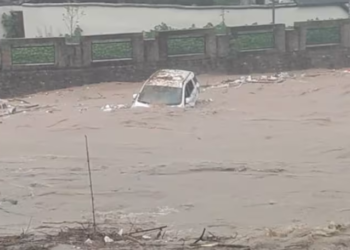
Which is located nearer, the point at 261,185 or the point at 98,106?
the point at 261,185

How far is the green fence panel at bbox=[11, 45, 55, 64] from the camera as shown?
29062mm

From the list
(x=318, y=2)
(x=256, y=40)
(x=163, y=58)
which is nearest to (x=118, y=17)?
(x=163, y=58)

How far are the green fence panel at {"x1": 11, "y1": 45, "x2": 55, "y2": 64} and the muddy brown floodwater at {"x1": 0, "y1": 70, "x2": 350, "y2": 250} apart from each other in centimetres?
366

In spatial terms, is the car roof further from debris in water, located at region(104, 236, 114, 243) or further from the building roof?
the building roof

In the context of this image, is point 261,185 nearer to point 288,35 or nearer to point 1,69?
point 1,69

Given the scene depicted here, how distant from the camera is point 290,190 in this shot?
12539mm

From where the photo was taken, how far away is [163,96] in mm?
21016

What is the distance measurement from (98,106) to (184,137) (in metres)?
6.69

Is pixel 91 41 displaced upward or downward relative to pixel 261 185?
upward

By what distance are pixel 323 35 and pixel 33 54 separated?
11891 mm

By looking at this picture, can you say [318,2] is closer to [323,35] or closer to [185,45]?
[323,35]

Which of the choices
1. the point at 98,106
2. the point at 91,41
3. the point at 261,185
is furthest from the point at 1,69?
the point at 261,185

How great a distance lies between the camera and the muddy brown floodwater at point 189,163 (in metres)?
10.8

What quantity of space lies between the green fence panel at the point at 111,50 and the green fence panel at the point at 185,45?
1.68 metres
